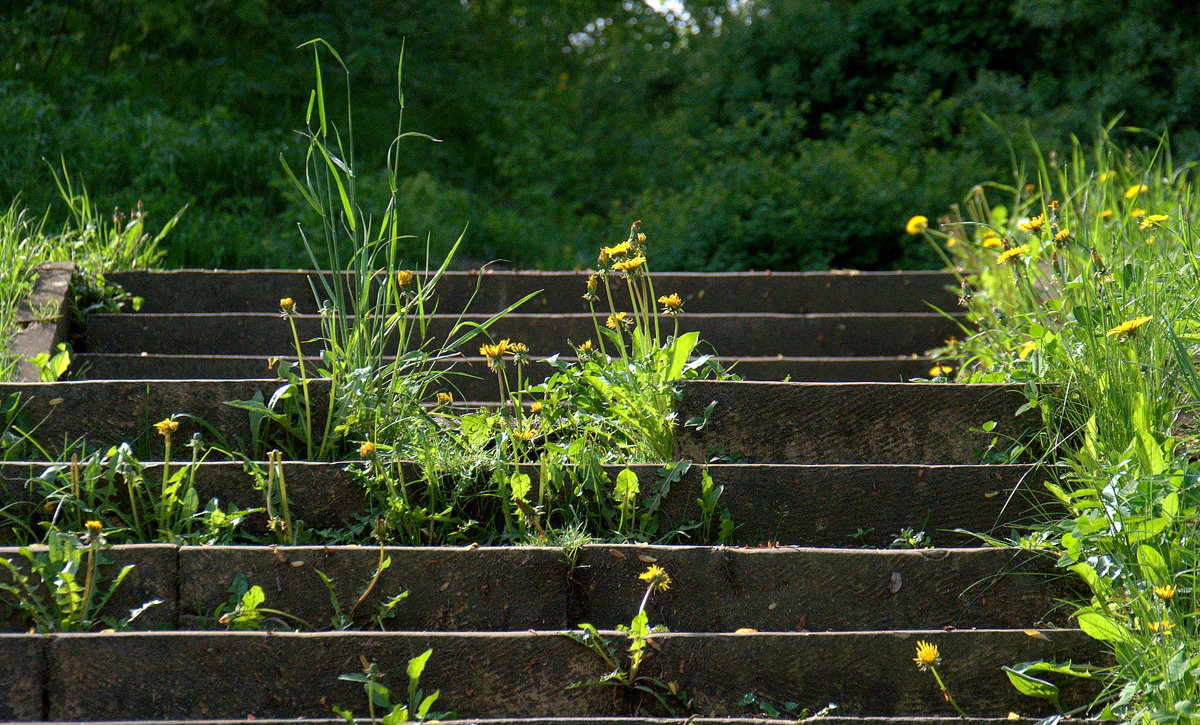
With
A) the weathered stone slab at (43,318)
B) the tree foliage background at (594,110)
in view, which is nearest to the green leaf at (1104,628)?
the weathered stone slab at (43,318)

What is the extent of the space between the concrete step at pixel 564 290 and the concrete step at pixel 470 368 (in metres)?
0.65

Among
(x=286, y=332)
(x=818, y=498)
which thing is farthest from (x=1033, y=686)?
(x=286, y=332)

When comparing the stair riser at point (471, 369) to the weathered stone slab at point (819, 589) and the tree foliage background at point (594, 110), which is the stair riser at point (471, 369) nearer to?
the weathered stone slab at point (819, 589)

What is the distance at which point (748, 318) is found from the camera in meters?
4.17

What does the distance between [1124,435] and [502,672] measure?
5.87 feet

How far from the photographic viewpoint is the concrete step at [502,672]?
2.02m

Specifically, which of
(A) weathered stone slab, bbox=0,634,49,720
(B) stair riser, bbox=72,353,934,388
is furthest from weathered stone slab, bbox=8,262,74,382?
(A) weathered stone slab, bbox=0,634,49,720

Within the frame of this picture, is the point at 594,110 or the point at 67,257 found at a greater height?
the point at 594,110

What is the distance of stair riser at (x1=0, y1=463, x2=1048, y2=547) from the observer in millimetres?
2490

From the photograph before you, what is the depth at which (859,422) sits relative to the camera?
277cm

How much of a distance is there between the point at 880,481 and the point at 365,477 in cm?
146

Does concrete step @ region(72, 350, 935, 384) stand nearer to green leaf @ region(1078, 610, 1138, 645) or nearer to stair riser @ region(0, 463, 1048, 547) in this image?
stair riser @ region(0, 463, 1048, 547)

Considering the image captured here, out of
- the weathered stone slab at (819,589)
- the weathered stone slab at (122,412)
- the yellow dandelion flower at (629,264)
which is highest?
the yellow dandelion flower at (629,264)

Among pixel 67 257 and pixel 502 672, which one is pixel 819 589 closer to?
pixel 502 672
